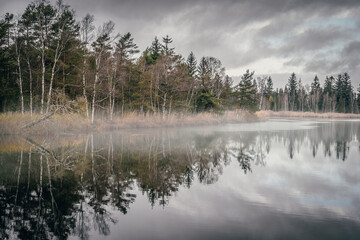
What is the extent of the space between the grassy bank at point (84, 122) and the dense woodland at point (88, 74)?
1236 millimetres

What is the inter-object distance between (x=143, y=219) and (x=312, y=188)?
4992 millimetres

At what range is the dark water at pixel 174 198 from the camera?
Result: 4.67 metres

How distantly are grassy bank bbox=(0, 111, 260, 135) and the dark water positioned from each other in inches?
345

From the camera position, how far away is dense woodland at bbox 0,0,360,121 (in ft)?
81.2

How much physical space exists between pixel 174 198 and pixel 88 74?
75.9 ft

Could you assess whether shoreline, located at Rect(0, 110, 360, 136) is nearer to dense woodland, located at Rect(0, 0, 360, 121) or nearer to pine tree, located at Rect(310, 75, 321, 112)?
dense woodland, located at Rect(0, 0, 360, 121)

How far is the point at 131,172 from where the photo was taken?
870cm

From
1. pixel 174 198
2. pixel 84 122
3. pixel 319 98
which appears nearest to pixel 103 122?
pixel 84 122

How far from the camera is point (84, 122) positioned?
23391 millimetres

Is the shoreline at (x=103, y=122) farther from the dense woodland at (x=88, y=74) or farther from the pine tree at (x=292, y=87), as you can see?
the pine tree at (x=292, y=87)

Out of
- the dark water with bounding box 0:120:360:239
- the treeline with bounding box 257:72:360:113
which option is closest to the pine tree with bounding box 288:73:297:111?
the treeline with bounding box 257:72:360:113

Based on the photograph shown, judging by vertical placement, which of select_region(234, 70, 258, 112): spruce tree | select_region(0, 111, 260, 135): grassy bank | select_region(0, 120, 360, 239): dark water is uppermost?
select_region(234, 70, 258, 112): spruce tree

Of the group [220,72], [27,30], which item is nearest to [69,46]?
[27,30]

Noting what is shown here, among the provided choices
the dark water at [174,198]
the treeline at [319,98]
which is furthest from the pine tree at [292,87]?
the dark water at [174,198]
